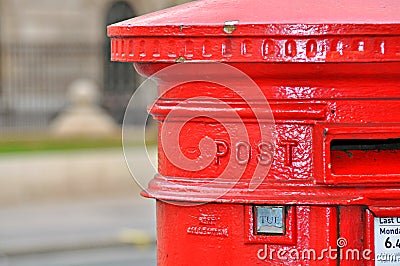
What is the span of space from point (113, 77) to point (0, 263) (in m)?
17.5

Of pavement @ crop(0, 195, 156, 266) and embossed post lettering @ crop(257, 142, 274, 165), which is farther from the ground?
embossed post lettering @ crop(257, 142, 274, 165)

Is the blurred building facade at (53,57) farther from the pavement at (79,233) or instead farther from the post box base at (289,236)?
the post box base at (289,236)

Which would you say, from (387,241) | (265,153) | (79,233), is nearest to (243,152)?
(265,153)

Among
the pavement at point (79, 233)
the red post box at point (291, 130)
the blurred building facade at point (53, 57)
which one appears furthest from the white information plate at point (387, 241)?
the blurred building facade at point (53, 57)

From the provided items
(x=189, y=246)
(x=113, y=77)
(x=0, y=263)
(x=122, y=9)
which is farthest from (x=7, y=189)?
(x=122, y=9)

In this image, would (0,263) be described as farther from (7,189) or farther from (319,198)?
(319,198)

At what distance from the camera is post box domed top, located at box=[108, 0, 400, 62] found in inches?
102

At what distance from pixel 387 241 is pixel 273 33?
1.86 feet

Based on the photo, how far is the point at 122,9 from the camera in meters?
29.4

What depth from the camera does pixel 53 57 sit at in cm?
2133

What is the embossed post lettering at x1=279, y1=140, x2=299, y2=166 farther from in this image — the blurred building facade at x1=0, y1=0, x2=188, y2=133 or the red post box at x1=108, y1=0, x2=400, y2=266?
the blurred building facade at x1=0, y1=0, x2=188, y2=133

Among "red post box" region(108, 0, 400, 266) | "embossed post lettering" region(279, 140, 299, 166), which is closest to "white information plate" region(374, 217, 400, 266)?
"red post box" region(108, 0, 400, 266)

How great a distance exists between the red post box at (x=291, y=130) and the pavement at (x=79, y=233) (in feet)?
23.0

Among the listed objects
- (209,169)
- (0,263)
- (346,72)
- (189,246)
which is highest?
(346,72)
